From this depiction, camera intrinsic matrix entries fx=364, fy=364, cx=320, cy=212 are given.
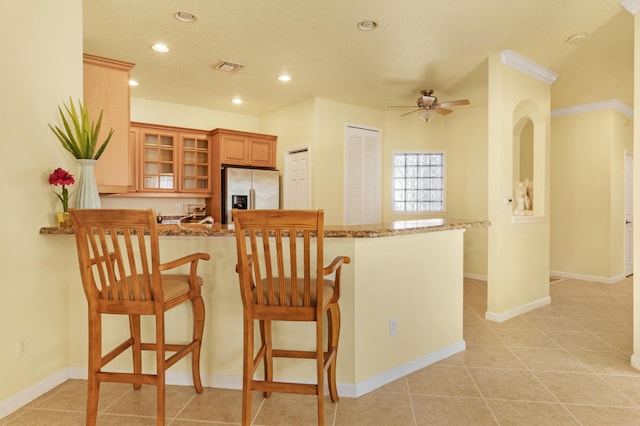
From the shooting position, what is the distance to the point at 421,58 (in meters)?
3.84

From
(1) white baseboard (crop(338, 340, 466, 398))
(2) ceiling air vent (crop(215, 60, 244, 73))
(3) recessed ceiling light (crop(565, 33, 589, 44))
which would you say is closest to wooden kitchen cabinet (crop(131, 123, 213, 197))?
(2) ceiling air vent (crop(215, 60, 244, 73))

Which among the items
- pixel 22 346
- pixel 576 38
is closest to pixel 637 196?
pixel 576 38

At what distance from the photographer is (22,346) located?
221 cm

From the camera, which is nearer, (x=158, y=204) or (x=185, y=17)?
(x=185, y=17)

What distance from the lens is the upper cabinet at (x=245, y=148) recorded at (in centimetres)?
532

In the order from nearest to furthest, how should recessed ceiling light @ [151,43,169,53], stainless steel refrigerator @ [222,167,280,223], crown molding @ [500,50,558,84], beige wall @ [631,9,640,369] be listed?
beige wall @ [631,9,640,369]
recessed ceiling light @ [151,43,169,53]
crown molding @ [500,50,558,84]
stainless steel refrigerator @ [222,167,280,223]

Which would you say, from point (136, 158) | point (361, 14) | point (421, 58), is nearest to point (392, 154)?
point (421, 58)

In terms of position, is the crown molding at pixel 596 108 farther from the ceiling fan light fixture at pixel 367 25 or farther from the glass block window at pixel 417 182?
the ceiling fan light fixture at pixel 367 25

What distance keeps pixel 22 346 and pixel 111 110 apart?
2.04m

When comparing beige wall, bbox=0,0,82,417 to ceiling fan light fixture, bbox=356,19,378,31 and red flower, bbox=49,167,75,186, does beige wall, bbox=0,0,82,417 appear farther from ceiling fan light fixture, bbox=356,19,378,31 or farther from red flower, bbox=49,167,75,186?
ceiling fan light fixture, bbox=356,19,378,31

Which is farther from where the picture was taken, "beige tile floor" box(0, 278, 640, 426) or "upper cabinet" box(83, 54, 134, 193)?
"upper cabinet" box(83, 54, 134, 193)

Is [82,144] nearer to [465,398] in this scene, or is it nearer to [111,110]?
[111,110]

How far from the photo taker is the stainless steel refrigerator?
17.0 feet

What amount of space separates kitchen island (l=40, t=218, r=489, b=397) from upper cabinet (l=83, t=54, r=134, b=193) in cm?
99
